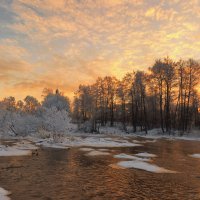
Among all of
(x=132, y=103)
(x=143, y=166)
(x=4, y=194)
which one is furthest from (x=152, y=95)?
(x=4, y=194)

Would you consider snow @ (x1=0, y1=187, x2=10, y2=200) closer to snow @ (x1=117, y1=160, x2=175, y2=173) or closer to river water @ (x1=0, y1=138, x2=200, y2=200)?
river water @ (x1=0, y1=138, x2=200, y2=200)

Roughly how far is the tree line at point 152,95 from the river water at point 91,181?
34534 mm

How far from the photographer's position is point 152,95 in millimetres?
71125

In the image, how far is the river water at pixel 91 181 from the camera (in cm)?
1237

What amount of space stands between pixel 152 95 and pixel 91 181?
5788 centimetres

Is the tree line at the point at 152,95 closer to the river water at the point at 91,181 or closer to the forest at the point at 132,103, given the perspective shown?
the forest at the point at 132,103

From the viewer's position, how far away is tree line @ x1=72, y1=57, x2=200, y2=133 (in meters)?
54.2

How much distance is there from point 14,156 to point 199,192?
48.8ft

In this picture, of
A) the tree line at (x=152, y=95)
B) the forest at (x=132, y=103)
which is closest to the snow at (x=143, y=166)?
the forest at (x=132, y=103)

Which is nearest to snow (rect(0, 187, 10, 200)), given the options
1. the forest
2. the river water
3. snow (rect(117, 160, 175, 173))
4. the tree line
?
the river water

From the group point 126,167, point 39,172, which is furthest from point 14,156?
point 126,167

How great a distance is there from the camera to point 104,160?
872 inches

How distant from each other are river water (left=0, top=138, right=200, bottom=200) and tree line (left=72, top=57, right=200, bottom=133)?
3453 cm

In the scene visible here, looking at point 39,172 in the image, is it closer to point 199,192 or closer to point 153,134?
point 199,192
